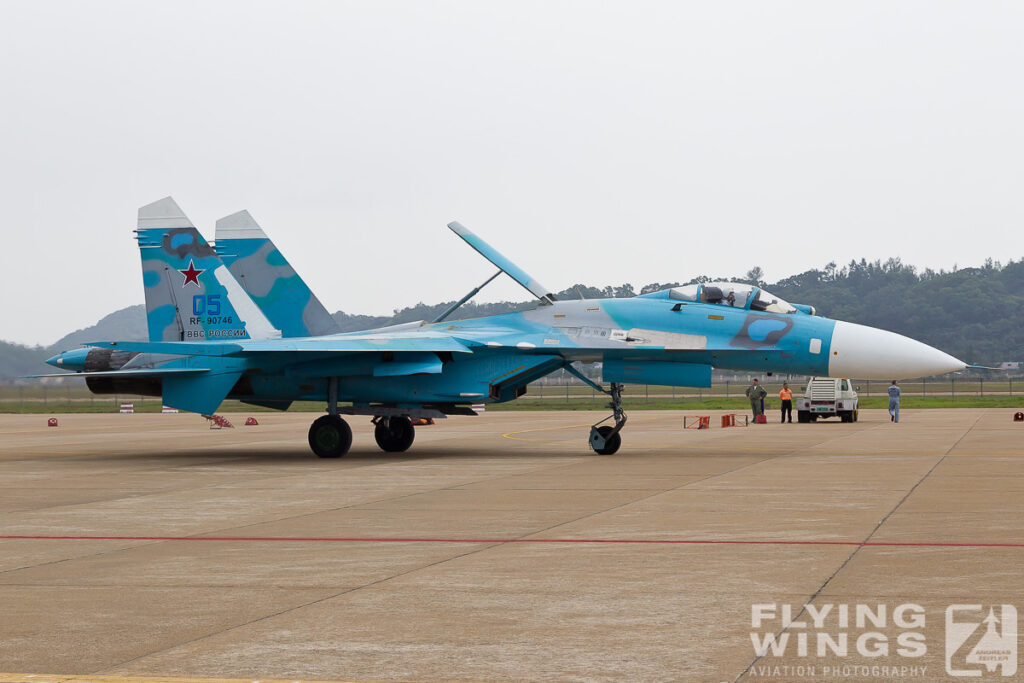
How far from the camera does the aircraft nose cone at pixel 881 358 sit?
715 inches

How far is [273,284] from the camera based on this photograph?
21.7 m

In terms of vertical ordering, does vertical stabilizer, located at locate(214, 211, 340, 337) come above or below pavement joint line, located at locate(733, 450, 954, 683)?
above

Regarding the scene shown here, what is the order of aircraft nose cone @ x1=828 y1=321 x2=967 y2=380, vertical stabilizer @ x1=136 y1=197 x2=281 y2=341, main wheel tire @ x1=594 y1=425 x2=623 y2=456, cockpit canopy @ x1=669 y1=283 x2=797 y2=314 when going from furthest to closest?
vertical stabilizer @ x1=136 y1=197 x2=281 y2=341
main wheel tire @ x1=594 y1=425 x2=623 y2=456
cockpit canopy @ x1=669 y1=283 x2=797 y2=314
aircraft nose cone @ x1=828 y1=321 x2=967 y2=380

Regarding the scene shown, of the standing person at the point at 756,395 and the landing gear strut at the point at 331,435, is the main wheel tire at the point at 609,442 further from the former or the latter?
the standing person at the point at 756,395

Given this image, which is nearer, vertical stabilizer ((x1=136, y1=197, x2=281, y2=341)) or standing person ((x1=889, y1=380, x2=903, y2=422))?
vertical stabilizer ((x1=136, y1=197, x2=281, y2=341))

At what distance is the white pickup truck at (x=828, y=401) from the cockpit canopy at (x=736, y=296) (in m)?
17.4

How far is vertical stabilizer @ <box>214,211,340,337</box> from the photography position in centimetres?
2164

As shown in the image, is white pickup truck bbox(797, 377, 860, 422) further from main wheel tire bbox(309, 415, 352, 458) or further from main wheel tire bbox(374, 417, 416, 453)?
main wheel tire bbox(309, 415, 352, 458)

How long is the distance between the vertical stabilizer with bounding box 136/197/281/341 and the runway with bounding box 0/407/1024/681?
474 centimetres

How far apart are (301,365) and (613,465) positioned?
6.09 metres

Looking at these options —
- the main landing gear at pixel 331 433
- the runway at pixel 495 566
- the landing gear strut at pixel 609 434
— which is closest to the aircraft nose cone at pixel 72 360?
the runway at pixel 495 566

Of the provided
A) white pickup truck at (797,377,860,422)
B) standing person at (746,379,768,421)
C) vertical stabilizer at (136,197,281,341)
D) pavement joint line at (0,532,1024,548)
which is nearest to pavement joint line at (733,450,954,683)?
pavement joint line at (0,532,1024,548)

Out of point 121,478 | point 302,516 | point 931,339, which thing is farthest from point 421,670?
point 931,339

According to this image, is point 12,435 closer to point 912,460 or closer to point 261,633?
point 912,460
